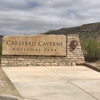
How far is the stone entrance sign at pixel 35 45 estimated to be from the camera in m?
A: 14.6

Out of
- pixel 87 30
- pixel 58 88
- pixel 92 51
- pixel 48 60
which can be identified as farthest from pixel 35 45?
pixel 87 30

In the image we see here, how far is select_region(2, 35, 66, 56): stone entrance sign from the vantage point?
1459 cm

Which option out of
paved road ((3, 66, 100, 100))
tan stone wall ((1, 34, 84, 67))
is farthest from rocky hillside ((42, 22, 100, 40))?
paved road ((3, 66, 100, 100))

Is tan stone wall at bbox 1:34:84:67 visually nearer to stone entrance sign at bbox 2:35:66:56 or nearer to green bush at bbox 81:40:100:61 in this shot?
stone entrance sign at bbox 2:35:66:56

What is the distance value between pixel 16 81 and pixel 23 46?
555cm

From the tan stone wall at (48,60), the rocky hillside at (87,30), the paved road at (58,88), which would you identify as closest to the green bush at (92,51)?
the tan stone wall at (48,60)

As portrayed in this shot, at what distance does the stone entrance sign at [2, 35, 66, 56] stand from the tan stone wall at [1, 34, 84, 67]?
23 cm

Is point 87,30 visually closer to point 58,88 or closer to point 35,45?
point 35,45

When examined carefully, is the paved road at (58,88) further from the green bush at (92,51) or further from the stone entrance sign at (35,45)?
the green bush at (92,51)

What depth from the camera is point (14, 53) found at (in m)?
14.6

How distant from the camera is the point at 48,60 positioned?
15.0m

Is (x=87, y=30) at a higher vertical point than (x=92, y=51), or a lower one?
higher

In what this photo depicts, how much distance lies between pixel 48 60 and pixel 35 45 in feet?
3.66

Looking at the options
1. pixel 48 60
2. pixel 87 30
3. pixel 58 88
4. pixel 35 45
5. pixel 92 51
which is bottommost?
pixel 58 88
